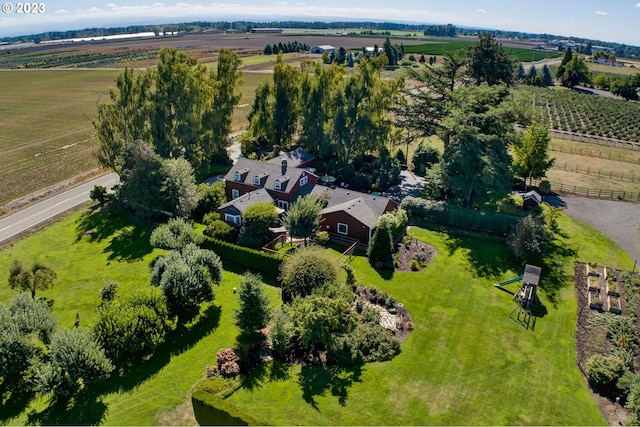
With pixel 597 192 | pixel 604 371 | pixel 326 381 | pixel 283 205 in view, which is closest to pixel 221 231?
pixel 283 205

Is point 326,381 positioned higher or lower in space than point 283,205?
lower

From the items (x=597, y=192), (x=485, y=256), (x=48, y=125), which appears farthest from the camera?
(x=48, y=125)

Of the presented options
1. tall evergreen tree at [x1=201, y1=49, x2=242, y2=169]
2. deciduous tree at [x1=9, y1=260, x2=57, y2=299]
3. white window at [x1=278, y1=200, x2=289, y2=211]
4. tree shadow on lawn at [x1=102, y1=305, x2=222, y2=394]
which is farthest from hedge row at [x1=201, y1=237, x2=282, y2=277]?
tall evergreen tree at [x1=201, y1=49, x2=242, y2=169]

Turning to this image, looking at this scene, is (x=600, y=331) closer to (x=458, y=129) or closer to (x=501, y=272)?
(x=501, y=272)

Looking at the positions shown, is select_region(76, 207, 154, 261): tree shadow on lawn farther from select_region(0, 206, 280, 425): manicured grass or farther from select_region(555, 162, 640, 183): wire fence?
select_region(555, 162, 640, 183): wire fence

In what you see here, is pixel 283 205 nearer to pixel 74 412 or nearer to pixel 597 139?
pixel 74 412

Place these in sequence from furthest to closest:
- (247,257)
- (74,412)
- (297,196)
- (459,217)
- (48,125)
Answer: (48,125)
(297,196)
(459,217)
(247,257)
(74,412)

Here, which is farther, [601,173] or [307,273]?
[601,173]
